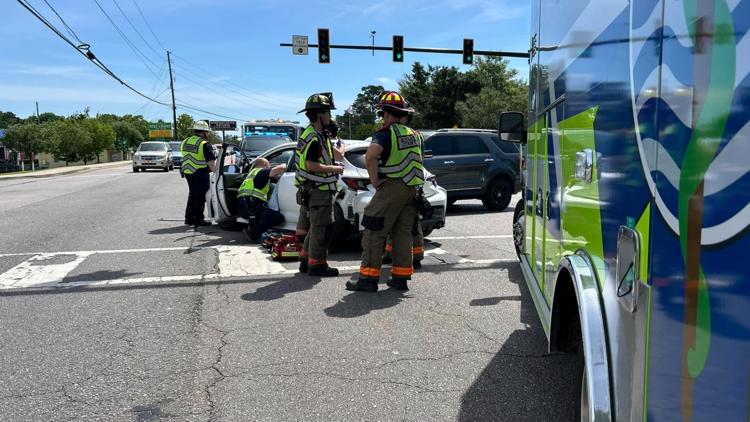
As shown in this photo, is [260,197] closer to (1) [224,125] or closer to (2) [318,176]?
(2) [318,176]

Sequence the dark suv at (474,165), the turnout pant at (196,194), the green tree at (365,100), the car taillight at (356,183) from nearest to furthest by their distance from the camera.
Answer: the car taillight at (356,183)
the turnout pant at (196,194)
the dark suv at (474,165)
the green tree at (365,100)

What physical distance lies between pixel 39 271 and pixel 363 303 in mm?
4013

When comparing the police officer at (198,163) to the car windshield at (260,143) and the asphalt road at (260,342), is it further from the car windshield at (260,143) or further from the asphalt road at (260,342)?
the car windshield at (260,143)

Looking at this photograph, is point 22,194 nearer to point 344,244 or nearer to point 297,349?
point 344,244

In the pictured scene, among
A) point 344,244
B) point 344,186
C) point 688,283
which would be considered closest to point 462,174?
point 344,244

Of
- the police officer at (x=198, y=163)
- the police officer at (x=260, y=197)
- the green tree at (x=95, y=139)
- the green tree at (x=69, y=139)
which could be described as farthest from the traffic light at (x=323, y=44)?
the green tree at (x=95, y=139)

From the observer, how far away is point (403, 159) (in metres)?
5.52

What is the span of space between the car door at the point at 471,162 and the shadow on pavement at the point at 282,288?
6479 mm

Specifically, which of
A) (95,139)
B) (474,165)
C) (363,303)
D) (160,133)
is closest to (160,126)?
(160,133)

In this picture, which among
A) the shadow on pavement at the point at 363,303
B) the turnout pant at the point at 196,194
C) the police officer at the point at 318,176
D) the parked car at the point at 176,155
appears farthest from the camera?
the parked car at the point at 176,155

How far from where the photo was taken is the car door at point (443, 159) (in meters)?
11.9

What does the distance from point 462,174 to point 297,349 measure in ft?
27.7

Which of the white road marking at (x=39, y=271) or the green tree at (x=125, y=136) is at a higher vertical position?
the green tree at (x=125, y=136)

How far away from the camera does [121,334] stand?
4.57 metres
